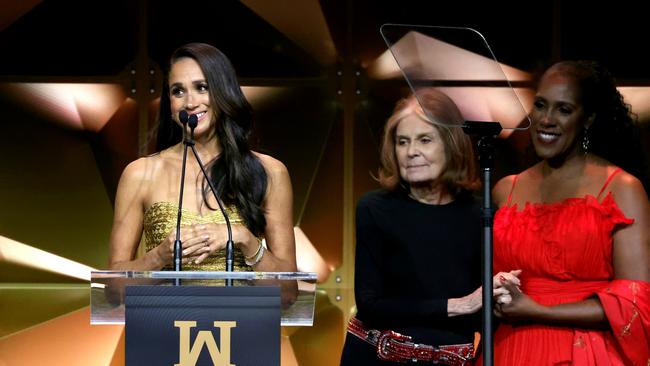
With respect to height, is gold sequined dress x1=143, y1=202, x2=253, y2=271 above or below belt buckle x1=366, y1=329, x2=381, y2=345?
above

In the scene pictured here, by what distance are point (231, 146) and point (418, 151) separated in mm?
575

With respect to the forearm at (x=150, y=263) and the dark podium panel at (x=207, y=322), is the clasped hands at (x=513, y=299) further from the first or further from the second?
the dark podium panel at (x=207, y=322)

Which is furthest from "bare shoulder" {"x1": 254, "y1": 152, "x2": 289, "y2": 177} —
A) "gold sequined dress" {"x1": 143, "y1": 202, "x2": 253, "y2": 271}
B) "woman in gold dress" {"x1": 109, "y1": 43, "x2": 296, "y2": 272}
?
"gold sequined dress" {"x1": 143, "y1": 202, "x2": 253, "y2": 271}

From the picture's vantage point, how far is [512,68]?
5.17 m

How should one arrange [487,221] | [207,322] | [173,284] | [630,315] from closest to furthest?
[207,322] → [173,284] → [487,221] → [630,315]

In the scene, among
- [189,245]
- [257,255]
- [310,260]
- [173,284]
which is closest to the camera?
[173,284]

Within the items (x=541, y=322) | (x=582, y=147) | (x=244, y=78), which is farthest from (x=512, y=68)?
(x=541, y=322)

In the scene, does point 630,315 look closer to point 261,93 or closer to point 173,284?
point 173,284

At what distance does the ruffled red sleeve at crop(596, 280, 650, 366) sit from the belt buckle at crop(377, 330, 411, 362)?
23.4 inches

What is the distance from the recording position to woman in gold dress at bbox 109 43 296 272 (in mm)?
3443

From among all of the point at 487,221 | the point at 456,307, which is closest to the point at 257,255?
the point at 456,307

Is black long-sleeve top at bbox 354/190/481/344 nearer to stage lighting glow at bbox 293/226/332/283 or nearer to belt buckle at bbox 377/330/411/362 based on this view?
belt buckle at bbox 377/330/411/362

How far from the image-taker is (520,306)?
3438 millimetres

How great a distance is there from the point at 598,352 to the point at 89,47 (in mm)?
2797
